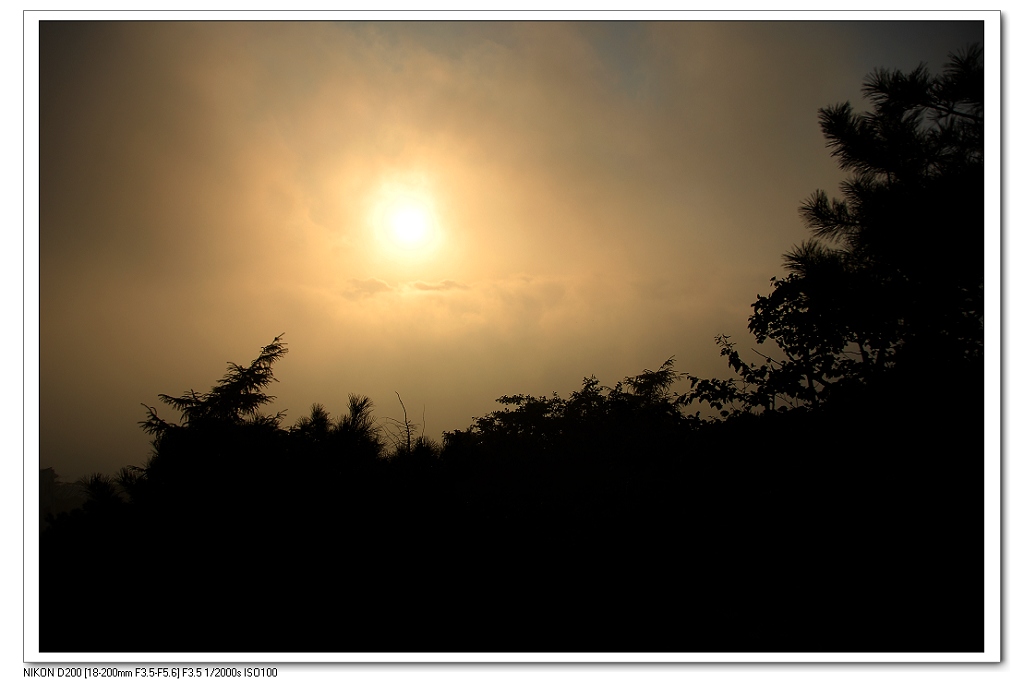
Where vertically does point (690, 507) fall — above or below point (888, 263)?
below

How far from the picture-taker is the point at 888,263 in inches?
110

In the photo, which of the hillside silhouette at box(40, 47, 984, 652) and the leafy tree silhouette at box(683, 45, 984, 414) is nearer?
the hillside silhouette at box(40, 47, 984, 652)

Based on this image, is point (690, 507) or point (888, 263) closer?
point (690, 507)

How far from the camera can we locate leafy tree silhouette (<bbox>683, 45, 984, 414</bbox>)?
237 centimetres

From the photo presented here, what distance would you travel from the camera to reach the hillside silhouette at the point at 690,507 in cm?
196

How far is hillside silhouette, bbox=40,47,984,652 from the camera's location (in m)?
1.96

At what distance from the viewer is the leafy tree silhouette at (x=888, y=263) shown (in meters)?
2.37

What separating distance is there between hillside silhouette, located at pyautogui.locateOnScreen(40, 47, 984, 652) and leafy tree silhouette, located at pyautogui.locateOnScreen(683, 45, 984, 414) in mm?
13

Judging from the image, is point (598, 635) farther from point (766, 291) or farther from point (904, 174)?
point (904, 174)

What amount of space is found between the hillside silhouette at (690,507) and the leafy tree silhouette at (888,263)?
1cm

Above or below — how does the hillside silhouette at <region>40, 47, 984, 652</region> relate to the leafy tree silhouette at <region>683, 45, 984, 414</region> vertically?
below

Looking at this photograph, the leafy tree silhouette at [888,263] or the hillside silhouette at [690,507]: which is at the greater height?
the leafy tree silhouette at [888,263]

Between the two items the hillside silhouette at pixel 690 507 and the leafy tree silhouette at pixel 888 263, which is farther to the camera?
the leafy tree silhouette at pixel 888 263

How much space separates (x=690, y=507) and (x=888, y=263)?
200cm
